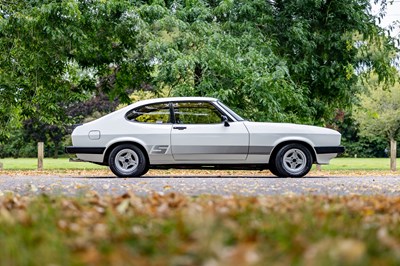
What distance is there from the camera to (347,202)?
20.3 feet

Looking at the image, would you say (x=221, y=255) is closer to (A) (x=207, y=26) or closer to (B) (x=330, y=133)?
(B) (x=330, y=133)

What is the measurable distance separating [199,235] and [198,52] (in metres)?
15.2

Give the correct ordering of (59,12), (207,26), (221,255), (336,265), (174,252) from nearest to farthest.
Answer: (336,265)
(221,255)
(174,252)
(59,12)
(207,26)

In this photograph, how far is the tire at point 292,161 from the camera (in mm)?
12953

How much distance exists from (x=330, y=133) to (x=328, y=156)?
0.45 m

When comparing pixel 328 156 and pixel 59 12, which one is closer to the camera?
pixel 328 156

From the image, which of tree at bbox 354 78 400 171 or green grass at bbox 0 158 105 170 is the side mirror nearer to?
green grass at bbox 0 158 105 170

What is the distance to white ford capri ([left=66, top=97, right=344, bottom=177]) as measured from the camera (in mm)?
12992

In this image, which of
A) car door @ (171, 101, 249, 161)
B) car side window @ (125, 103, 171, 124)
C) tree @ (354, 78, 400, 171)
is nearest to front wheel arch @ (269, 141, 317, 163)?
car door @ (171, 101, 249, 161)

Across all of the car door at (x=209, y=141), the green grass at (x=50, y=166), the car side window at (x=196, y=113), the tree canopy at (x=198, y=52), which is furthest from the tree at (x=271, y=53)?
the green grass at (x=50, y=166)

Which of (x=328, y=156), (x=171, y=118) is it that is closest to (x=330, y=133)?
(x=328, y=156)

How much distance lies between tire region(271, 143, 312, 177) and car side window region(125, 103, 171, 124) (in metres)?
2.28

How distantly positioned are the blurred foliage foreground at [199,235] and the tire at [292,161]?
7.23 m

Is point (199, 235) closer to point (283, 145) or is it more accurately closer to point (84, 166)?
point (283, 145)
